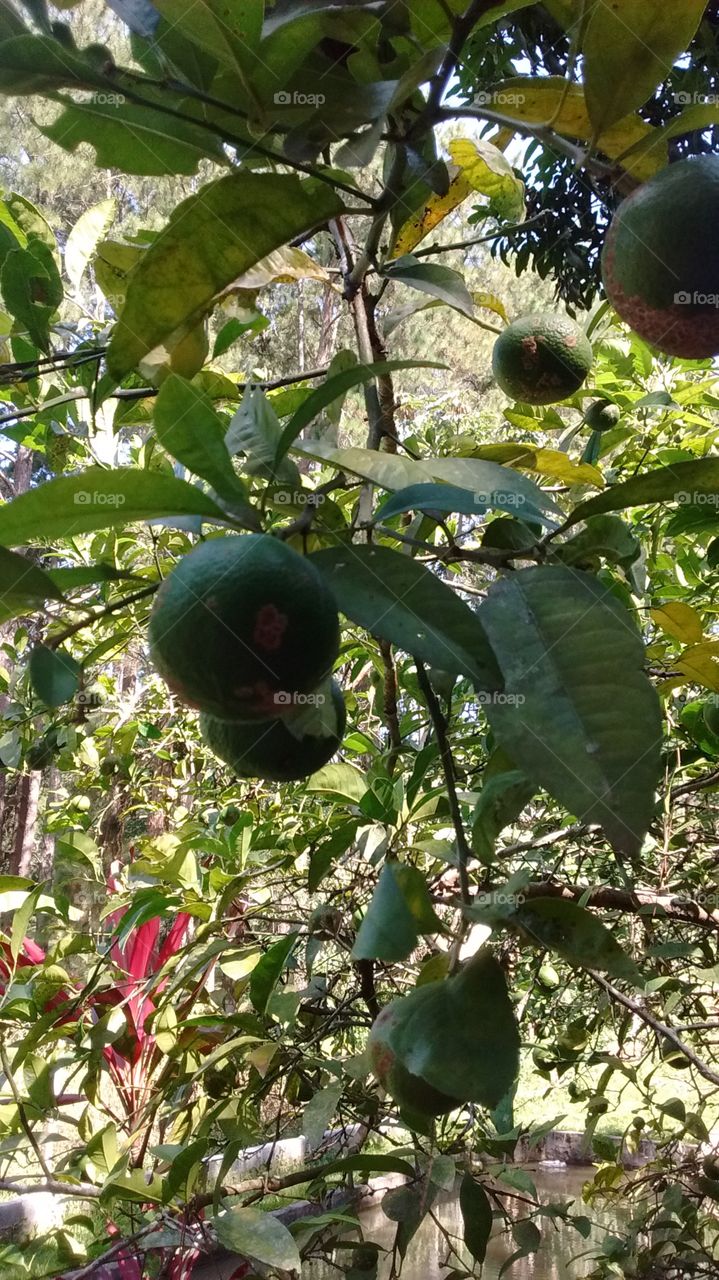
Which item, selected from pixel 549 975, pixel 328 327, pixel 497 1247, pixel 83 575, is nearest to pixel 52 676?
pixel 83 575

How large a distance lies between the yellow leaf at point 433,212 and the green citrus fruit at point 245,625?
0.48 meters

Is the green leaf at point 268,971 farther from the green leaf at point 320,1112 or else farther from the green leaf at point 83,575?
the green leaf at point 83,575

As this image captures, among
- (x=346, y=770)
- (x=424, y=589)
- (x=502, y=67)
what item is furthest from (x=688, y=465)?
(x=502, y=67)

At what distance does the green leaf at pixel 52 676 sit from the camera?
18.4 inches

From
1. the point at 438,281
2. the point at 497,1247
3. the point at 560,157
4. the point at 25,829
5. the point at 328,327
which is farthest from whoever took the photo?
the point at 328,327

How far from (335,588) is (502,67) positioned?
1779 mm

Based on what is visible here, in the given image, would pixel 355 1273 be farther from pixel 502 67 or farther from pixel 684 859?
pixel 502 67

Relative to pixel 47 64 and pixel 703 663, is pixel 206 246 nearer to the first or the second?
pixel 47 64

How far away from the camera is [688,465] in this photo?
43 centimetres

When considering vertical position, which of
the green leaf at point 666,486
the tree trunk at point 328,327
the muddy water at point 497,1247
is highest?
the tree trunk at point 328,327

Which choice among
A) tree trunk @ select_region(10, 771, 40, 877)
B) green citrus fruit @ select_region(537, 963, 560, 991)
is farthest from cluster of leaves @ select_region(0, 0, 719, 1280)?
tree trunk @ select_region(10, 771, 40, 877)

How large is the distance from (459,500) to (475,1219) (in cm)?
74

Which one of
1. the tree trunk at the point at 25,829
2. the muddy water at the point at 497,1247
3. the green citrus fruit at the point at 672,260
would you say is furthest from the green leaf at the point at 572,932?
the tree trunk at the point at 25,829

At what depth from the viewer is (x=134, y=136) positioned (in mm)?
583
